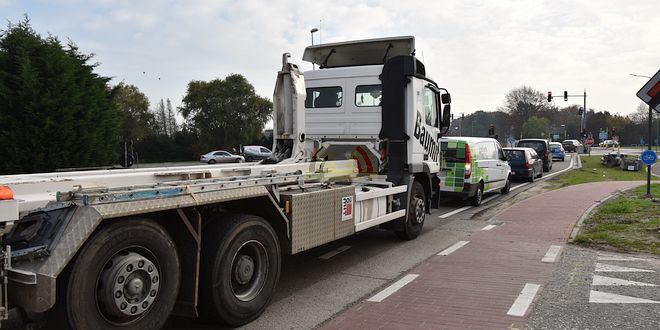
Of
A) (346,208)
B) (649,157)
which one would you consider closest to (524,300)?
(346,208)

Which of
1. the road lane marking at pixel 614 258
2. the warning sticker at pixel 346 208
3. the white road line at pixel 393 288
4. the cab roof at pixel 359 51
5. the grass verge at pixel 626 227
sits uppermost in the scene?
the cab roof at pixel 359 51

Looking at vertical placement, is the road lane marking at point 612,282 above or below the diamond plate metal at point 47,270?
below

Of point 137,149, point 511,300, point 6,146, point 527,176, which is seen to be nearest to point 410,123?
point 511,300

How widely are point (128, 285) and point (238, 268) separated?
118 centimetres

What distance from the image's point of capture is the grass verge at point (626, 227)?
7.75m

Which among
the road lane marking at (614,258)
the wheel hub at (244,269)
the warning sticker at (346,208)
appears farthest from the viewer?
the road lane marking at (614,258)

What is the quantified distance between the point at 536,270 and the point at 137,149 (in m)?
51.7

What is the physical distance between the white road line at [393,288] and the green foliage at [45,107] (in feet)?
31.9

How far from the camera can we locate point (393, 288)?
18.6 feet

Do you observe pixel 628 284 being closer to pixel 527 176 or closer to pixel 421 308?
pixel 421 308

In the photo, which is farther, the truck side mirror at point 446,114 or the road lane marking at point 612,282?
the truck side mirror at point 446,114

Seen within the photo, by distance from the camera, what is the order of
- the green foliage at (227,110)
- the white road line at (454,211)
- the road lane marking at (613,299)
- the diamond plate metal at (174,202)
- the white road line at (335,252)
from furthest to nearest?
the green foliage at (227,110)
the white road line at (454,211)
the white road line at (335,252)
the road lane marking at (613,299)
the diamond plate metal at (174,202)

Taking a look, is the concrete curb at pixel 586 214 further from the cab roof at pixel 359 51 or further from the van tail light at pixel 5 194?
the van tail light at pixel 5 194

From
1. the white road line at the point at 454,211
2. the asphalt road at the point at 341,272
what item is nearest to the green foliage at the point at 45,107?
the asphalt road at the point at 341,272
